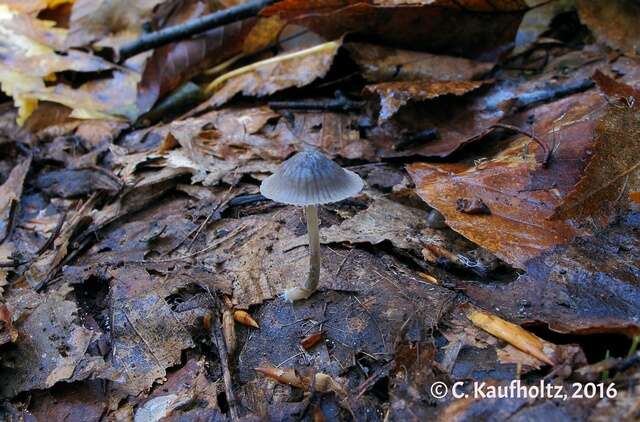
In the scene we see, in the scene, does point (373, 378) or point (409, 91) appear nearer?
point (373, 378)

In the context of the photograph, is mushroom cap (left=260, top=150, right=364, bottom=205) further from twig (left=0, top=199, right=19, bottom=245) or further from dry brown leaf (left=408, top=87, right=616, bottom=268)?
twig (left=0, top=199, right=19, bottom=245)

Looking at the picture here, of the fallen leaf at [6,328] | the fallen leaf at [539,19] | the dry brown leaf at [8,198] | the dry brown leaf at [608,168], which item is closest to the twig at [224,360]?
the fallen leaf at [6,328]

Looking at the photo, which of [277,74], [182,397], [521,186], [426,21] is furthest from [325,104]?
[182,397]

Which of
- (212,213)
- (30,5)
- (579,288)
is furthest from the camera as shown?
(30,5)

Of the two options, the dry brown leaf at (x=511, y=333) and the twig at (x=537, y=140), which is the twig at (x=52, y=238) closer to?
the dry brown leaf at (x=511, y=333)

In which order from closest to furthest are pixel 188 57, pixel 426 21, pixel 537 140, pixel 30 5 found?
pixel 537 140 < pixel 426 21 < pixel 188 57 < pixel 30 5

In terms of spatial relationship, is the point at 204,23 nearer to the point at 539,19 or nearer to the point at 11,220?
the point at 11,220

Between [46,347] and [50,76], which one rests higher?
[50,76]

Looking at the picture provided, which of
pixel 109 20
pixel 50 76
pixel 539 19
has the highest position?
pixel 539 19
